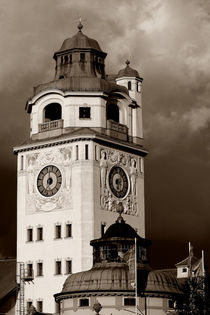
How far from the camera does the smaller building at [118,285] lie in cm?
11825

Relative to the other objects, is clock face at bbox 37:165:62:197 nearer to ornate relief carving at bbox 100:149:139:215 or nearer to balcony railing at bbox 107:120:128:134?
ornate relief carving at bbox 100:149:139:215

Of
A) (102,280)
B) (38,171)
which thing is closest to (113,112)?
(38,171)

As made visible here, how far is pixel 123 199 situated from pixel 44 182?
7859 mm

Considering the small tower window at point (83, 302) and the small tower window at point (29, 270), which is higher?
the small tower window at point (29, 270)

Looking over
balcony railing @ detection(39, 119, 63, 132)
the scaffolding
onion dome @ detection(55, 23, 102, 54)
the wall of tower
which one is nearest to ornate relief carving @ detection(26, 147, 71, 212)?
the wall of tower

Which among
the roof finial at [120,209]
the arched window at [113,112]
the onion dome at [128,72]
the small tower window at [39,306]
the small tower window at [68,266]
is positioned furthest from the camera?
the onion dome at [128,72]

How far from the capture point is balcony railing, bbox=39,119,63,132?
5340 inches

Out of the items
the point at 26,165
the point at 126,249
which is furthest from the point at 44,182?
the point at 126,249

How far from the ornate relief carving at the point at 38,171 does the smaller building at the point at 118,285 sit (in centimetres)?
983

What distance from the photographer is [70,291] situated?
393ft

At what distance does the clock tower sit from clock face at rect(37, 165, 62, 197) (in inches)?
3.8

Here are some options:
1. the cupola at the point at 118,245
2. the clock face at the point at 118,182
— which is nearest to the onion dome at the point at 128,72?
the clock face at the point at 118,182

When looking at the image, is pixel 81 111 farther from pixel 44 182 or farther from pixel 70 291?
pixel 70 291

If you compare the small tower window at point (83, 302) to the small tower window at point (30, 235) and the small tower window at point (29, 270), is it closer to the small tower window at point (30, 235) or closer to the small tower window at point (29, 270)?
the small tower window at point (29, 270)
